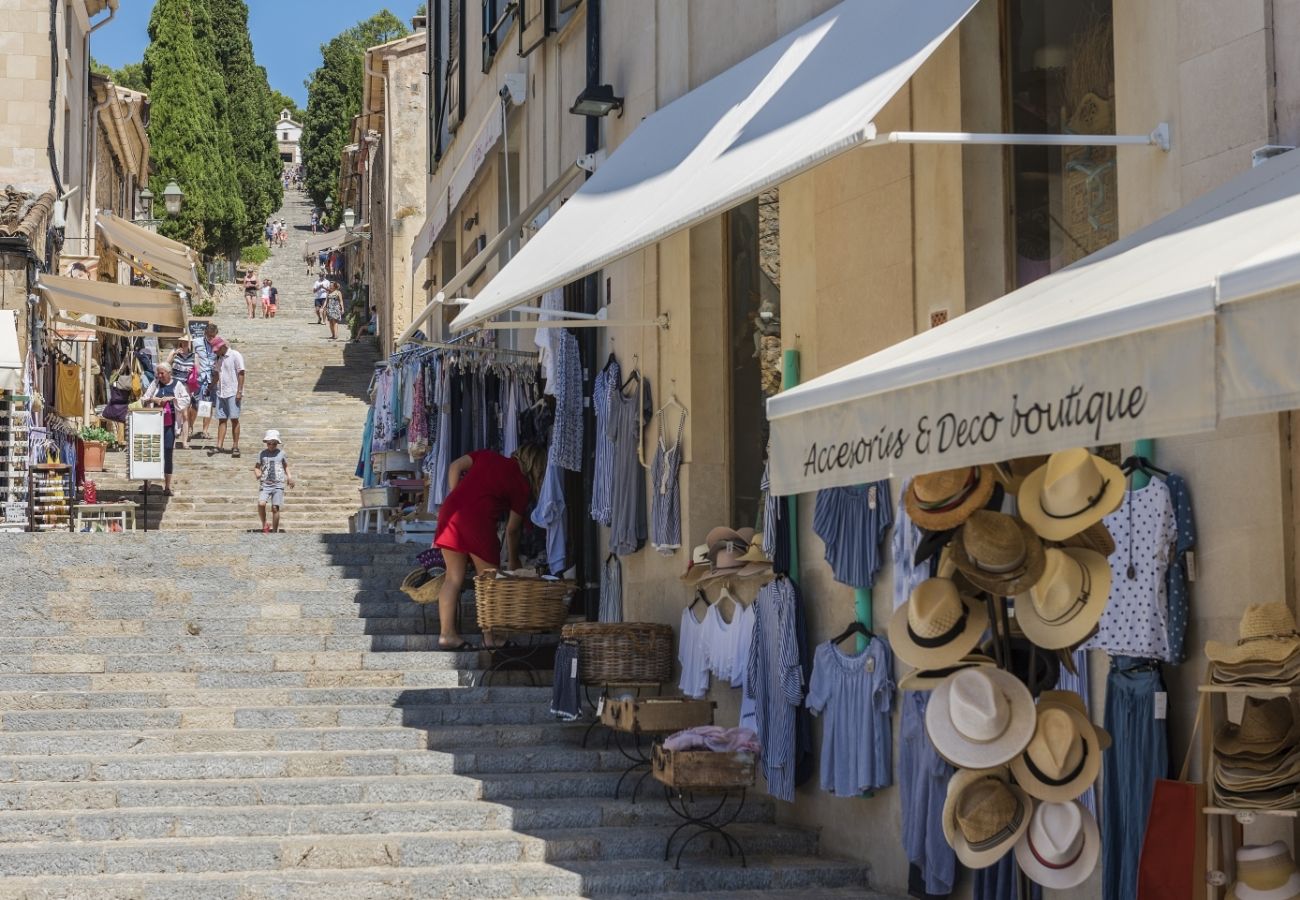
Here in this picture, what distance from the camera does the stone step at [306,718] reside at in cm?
1010

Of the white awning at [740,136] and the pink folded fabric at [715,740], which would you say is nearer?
the white awning at [740,136]

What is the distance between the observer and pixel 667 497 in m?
10.7

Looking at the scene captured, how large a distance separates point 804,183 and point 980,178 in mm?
1689

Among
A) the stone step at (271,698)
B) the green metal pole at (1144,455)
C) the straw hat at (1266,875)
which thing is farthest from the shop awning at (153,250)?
the straw hat at (1266,875)

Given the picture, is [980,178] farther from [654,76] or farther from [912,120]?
[654,76]

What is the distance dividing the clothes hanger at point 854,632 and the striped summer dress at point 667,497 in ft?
7.68

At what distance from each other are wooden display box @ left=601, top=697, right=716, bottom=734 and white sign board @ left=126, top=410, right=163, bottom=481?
1161cm

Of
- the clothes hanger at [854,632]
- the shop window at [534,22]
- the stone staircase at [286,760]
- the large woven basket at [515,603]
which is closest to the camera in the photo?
the stone staircase at [286,760]

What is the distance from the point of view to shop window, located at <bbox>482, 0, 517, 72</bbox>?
1683cm

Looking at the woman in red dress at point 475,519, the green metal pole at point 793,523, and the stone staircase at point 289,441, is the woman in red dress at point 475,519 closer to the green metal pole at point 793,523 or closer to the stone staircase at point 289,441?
the green metal pole at point 793,523

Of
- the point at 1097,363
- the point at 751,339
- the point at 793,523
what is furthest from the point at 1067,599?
the point at 751,339

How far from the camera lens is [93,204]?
3117 centimetres

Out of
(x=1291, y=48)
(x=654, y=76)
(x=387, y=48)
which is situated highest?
(x=387, y=48)

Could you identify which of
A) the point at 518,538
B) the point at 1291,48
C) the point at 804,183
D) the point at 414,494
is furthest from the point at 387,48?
the point at 1291,48
